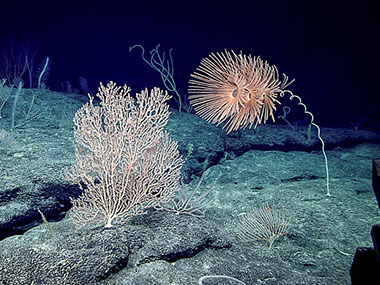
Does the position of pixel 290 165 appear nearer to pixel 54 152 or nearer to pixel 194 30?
pixel 54 152

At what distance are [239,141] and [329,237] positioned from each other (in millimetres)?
4534

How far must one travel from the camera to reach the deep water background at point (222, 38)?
16156 mm

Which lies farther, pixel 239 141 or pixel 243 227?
pixel 239 141

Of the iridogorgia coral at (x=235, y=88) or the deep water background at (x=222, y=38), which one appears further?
the deep water background at (x=222, y=38)

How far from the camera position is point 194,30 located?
19453mm

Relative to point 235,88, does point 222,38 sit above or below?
above

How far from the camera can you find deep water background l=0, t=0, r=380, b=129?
16156 millimetres

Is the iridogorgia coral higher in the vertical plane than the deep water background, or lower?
lower

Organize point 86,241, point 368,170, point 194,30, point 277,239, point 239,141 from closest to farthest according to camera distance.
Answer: point 86,241, point 277,239, point 368,170, point 239,141, point 194,30

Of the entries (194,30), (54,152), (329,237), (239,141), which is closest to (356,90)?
(194,30)

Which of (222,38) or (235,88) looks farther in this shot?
(222,38)

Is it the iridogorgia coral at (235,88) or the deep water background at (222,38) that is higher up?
the deep water background at (222,38)

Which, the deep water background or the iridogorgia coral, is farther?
the deep water background

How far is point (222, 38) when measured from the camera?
1802 cm
